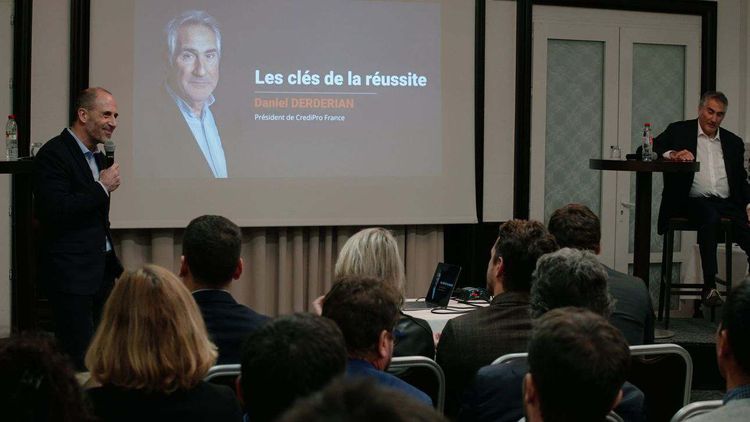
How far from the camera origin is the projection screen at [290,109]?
5871 mm

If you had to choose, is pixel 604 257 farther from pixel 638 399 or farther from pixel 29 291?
pixel 638 399

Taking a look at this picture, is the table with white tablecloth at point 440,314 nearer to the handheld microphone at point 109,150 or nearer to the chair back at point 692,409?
the handheld microphone at point 109,150

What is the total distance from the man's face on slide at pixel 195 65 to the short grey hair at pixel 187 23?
0.02 meters

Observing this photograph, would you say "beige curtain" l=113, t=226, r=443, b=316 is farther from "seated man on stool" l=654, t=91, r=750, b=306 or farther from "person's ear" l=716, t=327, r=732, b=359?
"person's ear" l=716, t=327, r=732, b=359

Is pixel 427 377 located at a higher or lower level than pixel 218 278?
lower

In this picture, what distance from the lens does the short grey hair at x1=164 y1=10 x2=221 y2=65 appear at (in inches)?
232

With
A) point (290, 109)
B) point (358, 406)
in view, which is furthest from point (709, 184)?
point (358, 406)

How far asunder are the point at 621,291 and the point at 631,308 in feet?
0.23

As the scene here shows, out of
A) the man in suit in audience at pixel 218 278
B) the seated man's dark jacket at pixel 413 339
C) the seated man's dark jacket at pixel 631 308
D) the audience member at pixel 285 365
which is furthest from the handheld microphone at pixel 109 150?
the audience member at pixel 285 365

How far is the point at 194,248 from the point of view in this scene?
9.86 feet

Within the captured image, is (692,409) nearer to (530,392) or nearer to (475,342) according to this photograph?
(530,392)

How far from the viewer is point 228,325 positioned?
8.95 feet

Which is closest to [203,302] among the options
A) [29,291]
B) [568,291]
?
[568,291]

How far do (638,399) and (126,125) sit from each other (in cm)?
428
